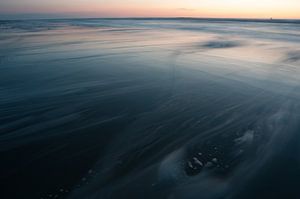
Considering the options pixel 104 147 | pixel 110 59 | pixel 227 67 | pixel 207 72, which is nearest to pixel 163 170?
pixel 104 147

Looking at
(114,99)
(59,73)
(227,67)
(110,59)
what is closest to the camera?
(114,99)

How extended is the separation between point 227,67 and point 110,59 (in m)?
4.80

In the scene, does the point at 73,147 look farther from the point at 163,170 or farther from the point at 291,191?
the point at 291,191

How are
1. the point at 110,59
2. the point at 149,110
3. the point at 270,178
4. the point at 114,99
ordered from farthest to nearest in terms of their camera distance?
the point at 110,59
the point at 114,99
the point at 149,110
the point at 270,178

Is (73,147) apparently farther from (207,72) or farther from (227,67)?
(227,67)

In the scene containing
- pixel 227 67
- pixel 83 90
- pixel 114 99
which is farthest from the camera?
pixel 227 67

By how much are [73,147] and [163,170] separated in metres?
1.51

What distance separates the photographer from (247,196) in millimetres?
3309

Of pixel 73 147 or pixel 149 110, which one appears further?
pixel 149 110

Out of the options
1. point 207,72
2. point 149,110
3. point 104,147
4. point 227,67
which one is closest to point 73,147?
point 104,147

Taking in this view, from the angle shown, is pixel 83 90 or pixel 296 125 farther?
pixel 83 90

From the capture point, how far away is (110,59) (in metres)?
11.5

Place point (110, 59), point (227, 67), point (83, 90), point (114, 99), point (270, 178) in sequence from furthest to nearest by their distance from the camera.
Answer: point (110, 59) → point (227, 67) → point (83, 90) → point (114, 99) → point (270, 178)

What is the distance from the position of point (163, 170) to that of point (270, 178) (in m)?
1.43
